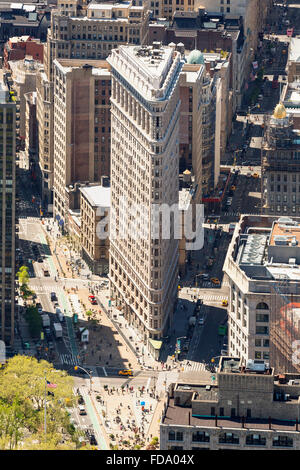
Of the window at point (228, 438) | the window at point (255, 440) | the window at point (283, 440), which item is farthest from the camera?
the window at point (228, 438)

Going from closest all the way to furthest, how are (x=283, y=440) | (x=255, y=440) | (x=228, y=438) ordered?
(x=283, y=440)
(x=255, y=440)
(x=228, y=438)

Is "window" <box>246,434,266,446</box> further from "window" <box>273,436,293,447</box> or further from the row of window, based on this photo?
"window" <box>273,436,293,447</box>

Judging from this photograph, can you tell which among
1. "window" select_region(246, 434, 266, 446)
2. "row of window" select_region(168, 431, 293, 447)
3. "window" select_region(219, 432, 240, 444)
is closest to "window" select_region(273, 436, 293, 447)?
"row of window" select_region(168, 431, 293, 447)

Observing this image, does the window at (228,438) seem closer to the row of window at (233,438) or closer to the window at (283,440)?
the row of window at (233,438)

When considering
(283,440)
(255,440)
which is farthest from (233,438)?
(283,440)

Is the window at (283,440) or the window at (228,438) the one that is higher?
the window at (283,440)

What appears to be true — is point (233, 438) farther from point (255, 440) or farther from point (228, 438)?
point (255, 440)

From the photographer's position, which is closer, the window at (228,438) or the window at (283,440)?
the window at (283,440)

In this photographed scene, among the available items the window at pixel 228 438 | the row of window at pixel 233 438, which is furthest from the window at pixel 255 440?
the window at pixel 228 438
